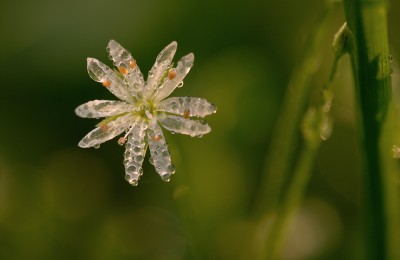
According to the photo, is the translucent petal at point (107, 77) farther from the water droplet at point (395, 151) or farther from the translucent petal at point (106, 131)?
the water droplet at point (395, 151)

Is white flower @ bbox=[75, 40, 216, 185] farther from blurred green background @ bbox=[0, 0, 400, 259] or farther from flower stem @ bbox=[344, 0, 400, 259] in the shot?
blurred green background @ bbox=[0, 0, 400, 259]

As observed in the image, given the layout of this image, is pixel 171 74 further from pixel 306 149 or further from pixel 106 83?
pixel 306 149

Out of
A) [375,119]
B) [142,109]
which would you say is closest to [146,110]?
[142,109]

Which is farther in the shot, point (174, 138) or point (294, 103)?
point (174, 138)

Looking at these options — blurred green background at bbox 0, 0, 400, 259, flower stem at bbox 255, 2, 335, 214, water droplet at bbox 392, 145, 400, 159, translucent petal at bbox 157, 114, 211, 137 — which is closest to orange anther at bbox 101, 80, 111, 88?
translucent petal at bbox 157, 114, 211, 137

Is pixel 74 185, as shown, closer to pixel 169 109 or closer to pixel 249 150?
pixel 249 150

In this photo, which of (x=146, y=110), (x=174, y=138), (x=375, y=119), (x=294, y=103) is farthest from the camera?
(x=174, y=138)
